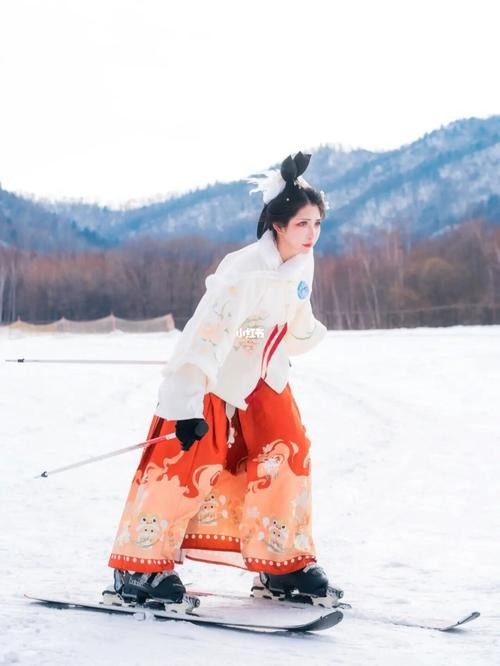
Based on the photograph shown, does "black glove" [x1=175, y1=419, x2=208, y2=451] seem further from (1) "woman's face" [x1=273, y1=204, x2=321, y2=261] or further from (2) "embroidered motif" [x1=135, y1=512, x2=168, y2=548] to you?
(1) "woman's face" [x1=273, y1=204, x2=321, y2=261]

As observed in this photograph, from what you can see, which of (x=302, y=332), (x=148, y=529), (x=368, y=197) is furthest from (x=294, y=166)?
(x=368, y=197)

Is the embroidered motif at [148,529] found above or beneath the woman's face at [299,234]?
beneath

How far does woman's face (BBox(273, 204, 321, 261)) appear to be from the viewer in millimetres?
3432

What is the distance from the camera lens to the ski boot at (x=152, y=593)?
312 cm

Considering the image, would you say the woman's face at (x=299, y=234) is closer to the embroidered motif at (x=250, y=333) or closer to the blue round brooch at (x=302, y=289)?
the blue round brooch at (x=302, y=289)

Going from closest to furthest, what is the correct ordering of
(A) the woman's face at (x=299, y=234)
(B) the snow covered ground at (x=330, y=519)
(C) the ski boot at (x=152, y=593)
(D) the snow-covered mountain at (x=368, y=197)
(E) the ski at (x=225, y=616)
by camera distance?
(B) the snow covered ground at (x=330, y=519) → (E) the ski at (x=225, y=616) → (C) the ski boot at (x=152, y=593) → (A) the woman's face at (x=299, y=234) → (D) the snow-covered mountain at (x=368, y=197)

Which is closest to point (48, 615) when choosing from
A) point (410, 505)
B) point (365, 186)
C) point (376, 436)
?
point (410, 505)

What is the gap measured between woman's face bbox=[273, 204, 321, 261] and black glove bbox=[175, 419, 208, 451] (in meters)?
0.71

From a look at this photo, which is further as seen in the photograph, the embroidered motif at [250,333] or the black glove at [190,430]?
the embroidered motif at [250,333]

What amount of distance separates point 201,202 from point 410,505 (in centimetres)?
15205

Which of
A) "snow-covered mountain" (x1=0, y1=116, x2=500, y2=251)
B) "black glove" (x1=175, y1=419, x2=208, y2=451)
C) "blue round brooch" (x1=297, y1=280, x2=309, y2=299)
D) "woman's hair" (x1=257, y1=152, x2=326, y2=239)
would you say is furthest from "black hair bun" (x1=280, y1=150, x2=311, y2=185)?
"snow-covered mountain" (x1=0, y1=116, x2=500, y2=251)

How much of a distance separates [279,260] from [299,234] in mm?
128

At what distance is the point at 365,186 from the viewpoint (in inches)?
5940

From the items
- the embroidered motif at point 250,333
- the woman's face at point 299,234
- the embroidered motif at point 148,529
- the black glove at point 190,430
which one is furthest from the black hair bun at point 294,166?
the embroidered motif at point 148,529
